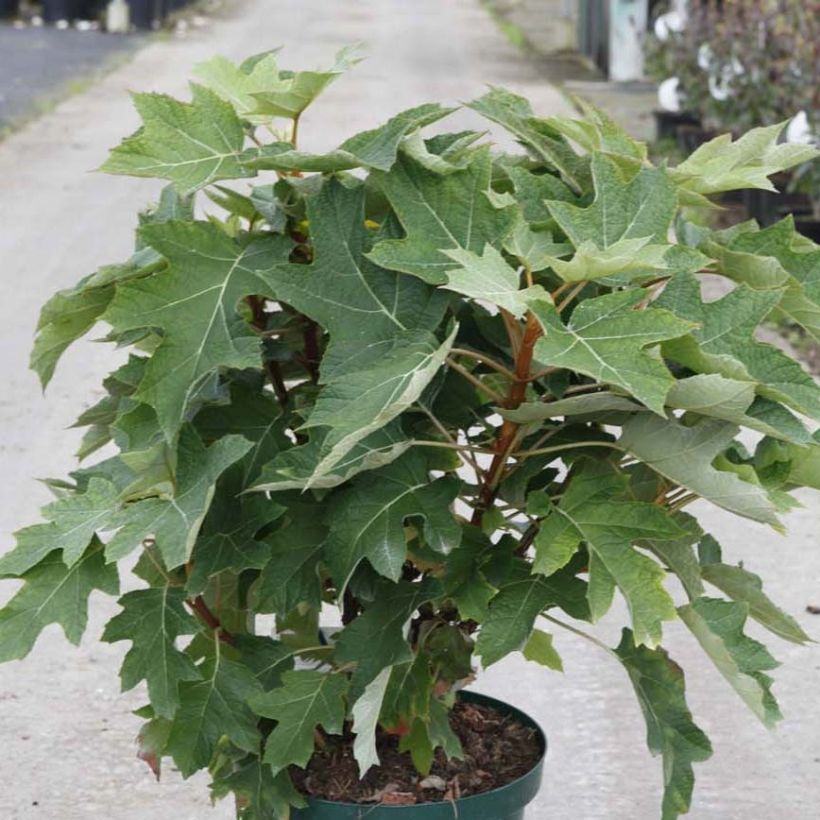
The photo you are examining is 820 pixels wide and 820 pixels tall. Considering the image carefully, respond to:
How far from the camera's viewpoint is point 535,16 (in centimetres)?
2370

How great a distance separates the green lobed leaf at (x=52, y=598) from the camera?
199 centimetres

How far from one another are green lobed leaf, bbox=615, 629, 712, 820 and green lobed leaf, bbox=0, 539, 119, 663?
684mm

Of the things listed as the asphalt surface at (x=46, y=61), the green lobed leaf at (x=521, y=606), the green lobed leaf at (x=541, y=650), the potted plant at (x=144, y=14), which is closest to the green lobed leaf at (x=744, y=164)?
the green lobed leaf at (x=521, y=606)

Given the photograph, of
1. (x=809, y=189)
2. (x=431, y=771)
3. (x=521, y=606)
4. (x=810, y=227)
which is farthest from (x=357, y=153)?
(x=809, y=189)

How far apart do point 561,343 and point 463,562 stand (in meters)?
0.41

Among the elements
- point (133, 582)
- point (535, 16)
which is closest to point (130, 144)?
point (133, 582)

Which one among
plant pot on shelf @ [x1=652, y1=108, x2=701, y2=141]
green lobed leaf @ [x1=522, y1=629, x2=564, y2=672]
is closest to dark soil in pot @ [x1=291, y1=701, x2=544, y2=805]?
green lobed leaf @ [x1=522, y1=629, x2=564, y2=672]

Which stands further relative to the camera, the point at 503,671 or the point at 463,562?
the point at 503,671

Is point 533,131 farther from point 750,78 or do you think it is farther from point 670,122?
point 670,122

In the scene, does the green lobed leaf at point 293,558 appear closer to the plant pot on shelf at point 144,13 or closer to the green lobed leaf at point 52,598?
the green lobed leaf at point 52,598

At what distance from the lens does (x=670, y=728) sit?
205cm

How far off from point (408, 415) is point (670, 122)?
34.3ft

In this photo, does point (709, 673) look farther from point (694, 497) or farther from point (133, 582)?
point (694, 497)

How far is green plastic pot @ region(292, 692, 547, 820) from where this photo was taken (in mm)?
2197
